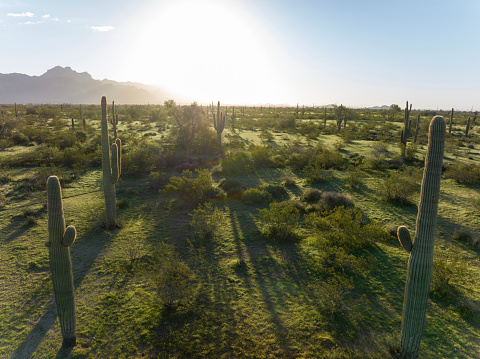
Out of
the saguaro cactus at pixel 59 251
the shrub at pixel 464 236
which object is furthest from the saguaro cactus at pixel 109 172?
the shrub at pixel 464 236

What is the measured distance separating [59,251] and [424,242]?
21.2 feet

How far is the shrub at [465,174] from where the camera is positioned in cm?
1509

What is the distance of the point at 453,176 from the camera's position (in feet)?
51.3

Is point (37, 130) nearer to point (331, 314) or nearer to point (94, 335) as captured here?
point (94, 335)

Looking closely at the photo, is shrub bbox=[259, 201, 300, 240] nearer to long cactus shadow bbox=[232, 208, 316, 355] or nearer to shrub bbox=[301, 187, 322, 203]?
long cactus shadow bbox=[232, 208, 316, 355]

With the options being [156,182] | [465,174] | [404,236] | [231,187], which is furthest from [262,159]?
[404,236]

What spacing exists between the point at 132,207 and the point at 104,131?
3805 mm

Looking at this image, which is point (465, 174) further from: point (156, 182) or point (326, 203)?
point (156, 182)

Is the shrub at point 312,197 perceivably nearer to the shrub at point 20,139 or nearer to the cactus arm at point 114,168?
the cactus arm at point 114,168

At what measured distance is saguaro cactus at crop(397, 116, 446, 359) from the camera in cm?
449

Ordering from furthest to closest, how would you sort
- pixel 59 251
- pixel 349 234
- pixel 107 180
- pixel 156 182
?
pixel 156 182 < pixel 107 180 < pixel 349 234 < pixel 59 251

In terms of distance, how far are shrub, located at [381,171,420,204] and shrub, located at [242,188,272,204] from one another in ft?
18.8

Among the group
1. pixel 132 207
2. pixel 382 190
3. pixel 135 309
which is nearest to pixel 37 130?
pixel 132 207

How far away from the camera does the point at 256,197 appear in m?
13.0
